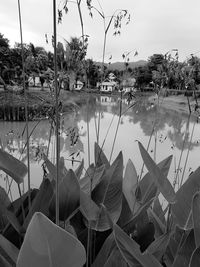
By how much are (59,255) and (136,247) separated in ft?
0.80

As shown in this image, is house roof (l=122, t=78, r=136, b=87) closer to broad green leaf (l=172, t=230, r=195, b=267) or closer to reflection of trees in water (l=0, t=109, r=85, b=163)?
reflection of trees in water (l=0, t=109, r=85, b=163)

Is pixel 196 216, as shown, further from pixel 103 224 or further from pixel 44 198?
pixel 44 198

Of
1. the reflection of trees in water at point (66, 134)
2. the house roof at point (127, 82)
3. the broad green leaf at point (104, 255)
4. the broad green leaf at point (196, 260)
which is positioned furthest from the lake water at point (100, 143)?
the broad green leaf at point (196, 260)

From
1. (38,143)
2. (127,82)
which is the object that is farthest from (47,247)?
(38,143)

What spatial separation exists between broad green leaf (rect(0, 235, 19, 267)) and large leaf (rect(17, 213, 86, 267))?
10.2 inches

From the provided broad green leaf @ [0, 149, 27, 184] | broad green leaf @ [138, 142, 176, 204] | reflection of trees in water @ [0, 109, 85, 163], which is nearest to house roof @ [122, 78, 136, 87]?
reflection of trees in water @ [0, 109, 85, 163]

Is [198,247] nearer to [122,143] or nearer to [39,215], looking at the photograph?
[39,215]

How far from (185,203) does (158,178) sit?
111 millimetres

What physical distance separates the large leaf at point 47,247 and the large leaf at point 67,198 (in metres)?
0.41

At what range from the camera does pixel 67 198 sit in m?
1.06

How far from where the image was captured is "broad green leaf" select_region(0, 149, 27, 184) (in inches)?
41.5

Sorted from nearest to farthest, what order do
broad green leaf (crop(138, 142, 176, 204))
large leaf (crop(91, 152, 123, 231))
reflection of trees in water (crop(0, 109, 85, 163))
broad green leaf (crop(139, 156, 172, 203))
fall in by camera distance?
broad green leaf (crop(138, 142, 176, 204)) → large leaf (crop(91, 152, 123, 231)) → broad green leaf (crop(139, 156, 172, 203)) → reflection of trees in water (crop(0, 109, 85, 163))

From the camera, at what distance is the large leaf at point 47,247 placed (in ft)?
1.93

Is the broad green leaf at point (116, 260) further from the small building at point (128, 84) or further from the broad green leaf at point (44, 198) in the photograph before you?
the small building at point (128, 84)
